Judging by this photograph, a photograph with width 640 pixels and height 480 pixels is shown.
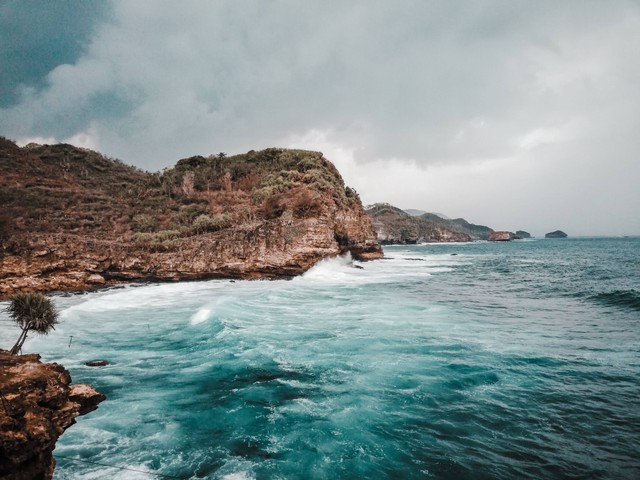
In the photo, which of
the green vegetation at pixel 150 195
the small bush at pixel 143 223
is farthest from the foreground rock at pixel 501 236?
the small bush at pixel 143 223

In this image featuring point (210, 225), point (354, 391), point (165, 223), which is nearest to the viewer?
point (354, 391)

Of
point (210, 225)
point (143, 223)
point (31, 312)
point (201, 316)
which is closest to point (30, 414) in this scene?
point (31, 312)

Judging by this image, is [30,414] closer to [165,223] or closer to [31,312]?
[31,312]

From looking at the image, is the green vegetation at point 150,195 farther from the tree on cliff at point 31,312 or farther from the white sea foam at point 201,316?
the tree on cliff at point 31,312

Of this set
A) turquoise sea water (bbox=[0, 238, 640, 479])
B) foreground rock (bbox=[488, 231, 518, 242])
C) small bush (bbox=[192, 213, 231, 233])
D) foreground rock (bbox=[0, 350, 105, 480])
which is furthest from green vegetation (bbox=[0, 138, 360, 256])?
foreground rock (bbox=[488, 231, 518, 242])

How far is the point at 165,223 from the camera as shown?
35969 mm

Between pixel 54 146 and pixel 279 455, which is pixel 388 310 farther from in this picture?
pixel 54 146

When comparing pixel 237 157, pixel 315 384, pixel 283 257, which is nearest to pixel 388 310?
pixel 315 384

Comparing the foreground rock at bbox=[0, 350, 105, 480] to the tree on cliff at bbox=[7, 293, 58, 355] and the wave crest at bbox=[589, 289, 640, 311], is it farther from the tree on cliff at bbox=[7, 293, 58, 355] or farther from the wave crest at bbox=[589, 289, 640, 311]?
the wave crest at bbox=[589, 289, 640, 311]

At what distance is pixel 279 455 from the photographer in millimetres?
6027

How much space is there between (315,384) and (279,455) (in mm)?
2880

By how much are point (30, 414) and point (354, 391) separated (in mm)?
6497

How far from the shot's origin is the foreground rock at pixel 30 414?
3999mm

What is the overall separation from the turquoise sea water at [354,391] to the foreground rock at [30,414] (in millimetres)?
1290
